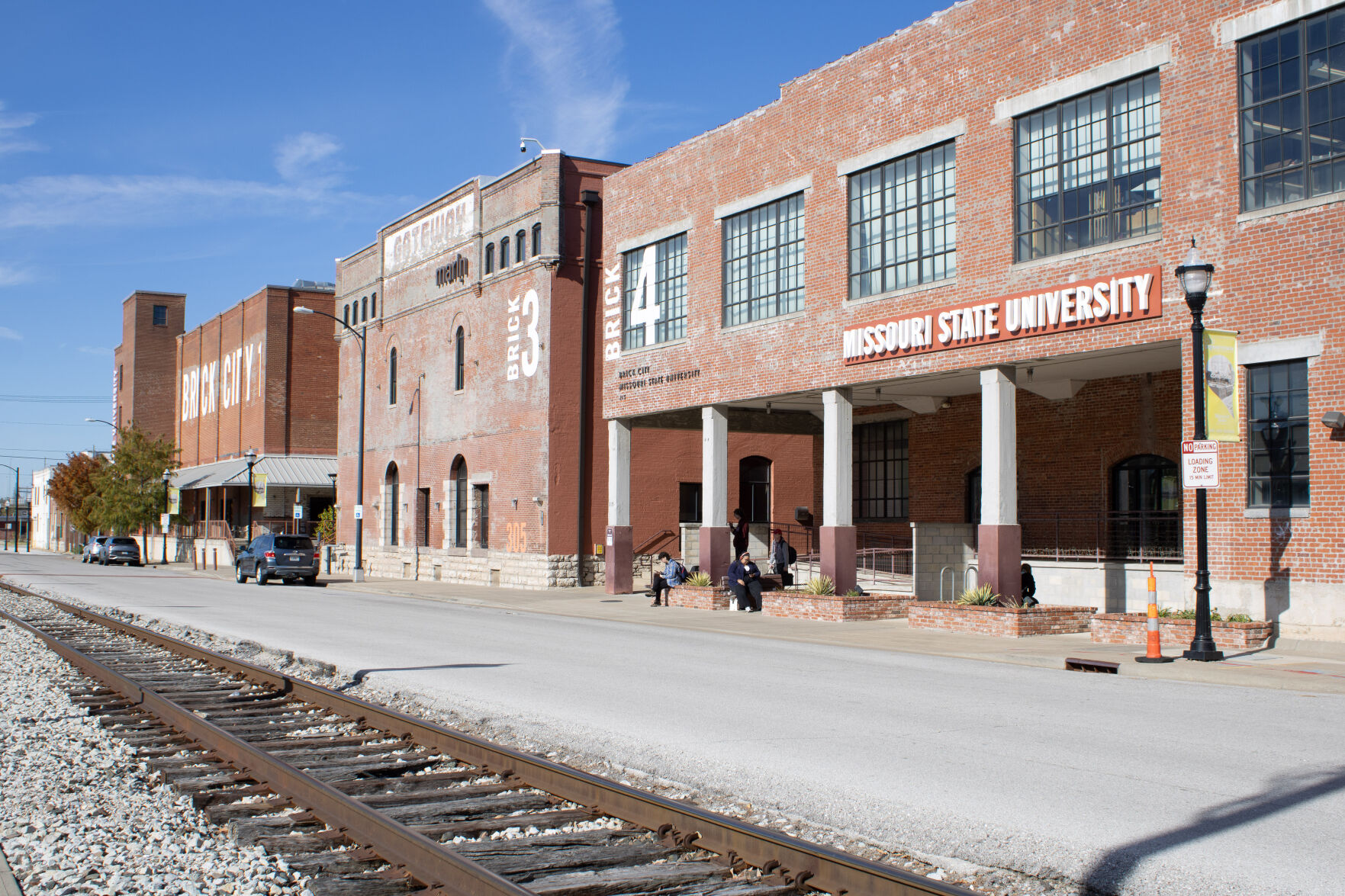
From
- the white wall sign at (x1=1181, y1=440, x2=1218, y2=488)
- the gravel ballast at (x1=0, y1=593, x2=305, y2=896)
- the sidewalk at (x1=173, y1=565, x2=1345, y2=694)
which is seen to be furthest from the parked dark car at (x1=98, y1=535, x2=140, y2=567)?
the white wall sign at (x1=1181, y1=440, x2=1218, y2=488)

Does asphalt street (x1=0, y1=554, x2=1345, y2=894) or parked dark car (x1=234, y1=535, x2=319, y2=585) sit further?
parked dark car (x1=234, y1=535, x2=319, y2=585)

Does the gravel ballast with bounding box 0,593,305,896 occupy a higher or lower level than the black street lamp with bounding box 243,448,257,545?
lower

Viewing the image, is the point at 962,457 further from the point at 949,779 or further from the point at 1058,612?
the point at 949,779

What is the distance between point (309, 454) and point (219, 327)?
46.1ft

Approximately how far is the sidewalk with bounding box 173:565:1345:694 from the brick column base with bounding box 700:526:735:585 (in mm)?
1300

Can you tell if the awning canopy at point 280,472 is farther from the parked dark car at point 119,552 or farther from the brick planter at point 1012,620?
the brick planter at point 1012,620

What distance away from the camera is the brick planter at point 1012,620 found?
19.8 metres

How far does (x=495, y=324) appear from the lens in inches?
1569

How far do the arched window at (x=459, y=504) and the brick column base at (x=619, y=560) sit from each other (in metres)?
11.2

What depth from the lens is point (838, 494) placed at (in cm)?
2486

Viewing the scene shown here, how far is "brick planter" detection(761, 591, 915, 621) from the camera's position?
933 inches

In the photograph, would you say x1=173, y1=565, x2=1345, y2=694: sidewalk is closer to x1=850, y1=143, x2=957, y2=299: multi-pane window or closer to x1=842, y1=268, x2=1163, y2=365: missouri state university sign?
x1=842, y1=268, x2=1163, y2=365: missouri state university sign

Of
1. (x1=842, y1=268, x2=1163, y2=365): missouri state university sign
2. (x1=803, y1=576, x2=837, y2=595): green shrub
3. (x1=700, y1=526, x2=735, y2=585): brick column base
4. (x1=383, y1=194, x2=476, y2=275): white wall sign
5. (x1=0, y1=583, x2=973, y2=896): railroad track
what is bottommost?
(x1=0, y1=583, x2=973, y2=896): railroad track

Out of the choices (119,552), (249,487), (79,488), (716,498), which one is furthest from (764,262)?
(79,488)
